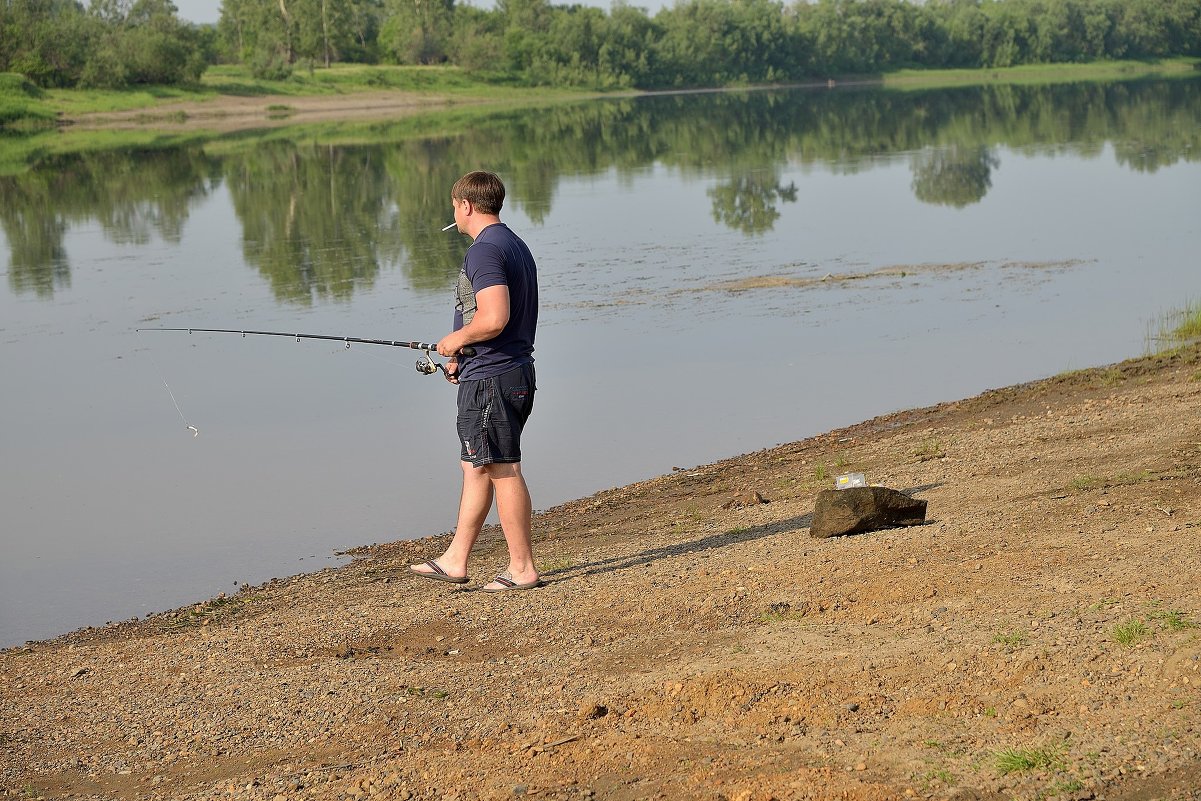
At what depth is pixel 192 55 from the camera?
262 ft

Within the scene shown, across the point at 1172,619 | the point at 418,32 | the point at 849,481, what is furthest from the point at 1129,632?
the point at 418,32

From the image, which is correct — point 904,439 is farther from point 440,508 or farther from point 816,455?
point 440,508

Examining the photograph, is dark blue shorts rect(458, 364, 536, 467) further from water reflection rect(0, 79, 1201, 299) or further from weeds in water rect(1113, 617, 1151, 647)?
water reflection rect(0, 79, 1201, 299)

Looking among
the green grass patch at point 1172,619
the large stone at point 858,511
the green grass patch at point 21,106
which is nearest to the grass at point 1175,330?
the large stone at point 858,511

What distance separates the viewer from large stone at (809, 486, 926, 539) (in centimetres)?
688

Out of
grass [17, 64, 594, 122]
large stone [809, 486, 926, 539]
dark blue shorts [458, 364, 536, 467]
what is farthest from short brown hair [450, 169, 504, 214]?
grass [17, 64, 594, 122]

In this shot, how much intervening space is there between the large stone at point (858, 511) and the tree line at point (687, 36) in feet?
283

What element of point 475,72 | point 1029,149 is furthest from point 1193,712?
point 475,72

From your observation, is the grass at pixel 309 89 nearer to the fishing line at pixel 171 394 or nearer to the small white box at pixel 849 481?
the fishing line at pixel 171 394

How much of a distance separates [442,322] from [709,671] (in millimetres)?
12259

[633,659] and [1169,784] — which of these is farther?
[633,659]

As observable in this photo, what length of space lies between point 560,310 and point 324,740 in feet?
42.8

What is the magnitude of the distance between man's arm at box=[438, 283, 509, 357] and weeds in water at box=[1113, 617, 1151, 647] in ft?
9.45

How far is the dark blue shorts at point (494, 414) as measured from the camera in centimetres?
644
